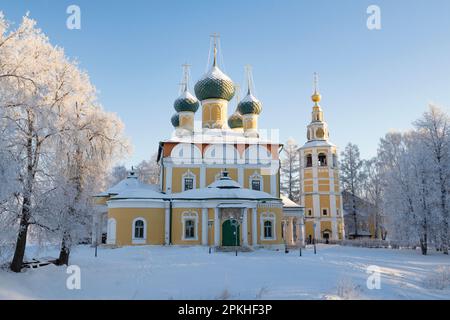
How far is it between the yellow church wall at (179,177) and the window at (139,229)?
428 cm

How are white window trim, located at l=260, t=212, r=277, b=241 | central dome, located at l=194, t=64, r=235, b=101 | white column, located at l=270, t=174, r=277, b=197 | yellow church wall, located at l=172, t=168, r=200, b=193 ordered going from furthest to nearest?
central dome, located at l=194, t=64, r=235, b=101, white column, located at l=270, t=174, r=277, b=197, yellow church wall, located at l=172, t=168, r=200, b=193, white window trim, located at l=260, t=212, r=277, b=241

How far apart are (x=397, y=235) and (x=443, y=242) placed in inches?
99.7

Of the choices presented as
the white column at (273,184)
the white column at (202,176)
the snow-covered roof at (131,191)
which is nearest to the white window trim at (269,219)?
the white column at (273,184)

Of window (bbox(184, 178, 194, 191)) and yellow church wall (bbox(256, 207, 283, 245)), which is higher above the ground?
window (bbox(184, 178, 194, 191))

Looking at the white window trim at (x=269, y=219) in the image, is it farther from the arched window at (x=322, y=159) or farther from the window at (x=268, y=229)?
the arched window at (x=322, y=159)

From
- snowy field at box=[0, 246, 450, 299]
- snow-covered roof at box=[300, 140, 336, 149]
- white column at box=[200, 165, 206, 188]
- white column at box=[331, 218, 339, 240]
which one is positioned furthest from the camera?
snow-covered roof at box=[300, 140, 336, 149]

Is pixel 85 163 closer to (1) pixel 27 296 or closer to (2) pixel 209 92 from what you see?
(1) pixel 27 296

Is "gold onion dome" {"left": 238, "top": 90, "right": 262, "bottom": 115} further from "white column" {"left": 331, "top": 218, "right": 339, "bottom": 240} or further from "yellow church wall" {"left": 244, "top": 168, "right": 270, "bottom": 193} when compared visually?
"white column" {"left": 331, "top": 218, "right": 339, "bottom": 240}

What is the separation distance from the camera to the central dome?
33.3 m

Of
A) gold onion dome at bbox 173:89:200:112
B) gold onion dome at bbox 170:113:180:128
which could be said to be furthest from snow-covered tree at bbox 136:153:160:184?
gold onion dome at bbox 173:89:200:112

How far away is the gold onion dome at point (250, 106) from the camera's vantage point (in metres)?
35.5

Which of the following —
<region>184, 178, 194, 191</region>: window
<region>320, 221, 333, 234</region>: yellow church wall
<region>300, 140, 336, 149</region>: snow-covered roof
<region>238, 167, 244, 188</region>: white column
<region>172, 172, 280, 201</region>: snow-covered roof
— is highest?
<region>300, 140, 336, 149</region>: snow-covered roof

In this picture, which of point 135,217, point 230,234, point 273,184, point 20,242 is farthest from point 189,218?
point 20,242

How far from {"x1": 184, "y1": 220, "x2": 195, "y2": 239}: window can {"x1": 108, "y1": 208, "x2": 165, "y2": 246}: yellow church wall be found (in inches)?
60.8
